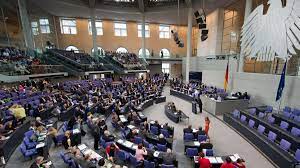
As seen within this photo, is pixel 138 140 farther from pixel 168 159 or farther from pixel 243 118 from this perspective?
pixel 243 118

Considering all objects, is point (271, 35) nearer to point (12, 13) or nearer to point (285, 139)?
point (285, 139)

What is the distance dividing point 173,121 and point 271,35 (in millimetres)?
8120

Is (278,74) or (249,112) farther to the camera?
(278,74)

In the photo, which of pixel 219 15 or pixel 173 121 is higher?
pixel 219 15

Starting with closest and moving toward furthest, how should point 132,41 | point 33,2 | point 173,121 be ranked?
1. point 173,121
2. point 33,2
3. point 132,41

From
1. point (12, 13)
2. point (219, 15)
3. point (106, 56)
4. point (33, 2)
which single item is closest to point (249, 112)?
point (219, 15)

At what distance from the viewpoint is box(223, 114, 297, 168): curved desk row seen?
254 inches

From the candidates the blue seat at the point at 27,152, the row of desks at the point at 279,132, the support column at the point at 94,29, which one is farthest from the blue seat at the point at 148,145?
the support column at the point at 94,29

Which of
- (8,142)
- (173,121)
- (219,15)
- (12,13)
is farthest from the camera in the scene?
(219,15)

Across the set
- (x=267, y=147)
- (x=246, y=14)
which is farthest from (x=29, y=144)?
(x=246, y=14)

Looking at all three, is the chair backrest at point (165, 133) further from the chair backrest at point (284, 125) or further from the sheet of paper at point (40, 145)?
the chair backrest at point (284, 125)

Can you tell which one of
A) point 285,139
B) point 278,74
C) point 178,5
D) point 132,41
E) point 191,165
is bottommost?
point 191,165

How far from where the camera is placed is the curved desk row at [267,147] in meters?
6.46

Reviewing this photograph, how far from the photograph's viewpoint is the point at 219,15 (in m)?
24.9
